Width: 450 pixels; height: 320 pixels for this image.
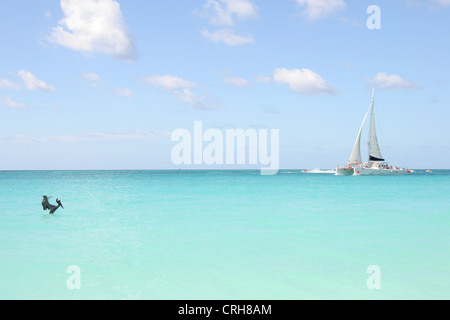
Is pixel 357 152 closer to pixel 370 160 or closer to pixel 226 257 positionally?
pixel 370 160

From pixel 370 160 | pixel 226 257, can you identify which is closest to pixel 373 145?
pixel 370 160

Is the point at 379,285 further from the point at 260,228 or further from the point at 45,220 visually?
the point at 45,220

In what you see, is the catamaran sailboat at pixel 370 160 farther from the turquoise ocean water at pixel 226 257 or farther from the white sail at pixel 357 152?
the turquoise ocean water at pixel 226 257

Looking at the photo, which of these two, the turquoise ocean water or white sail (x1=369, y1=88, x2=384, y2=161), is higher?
white sail (x1=369, y1=88, x2=384, y2=161)

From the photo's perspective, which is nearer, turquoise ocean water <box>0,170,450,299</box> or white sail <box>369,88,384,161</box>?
turquoise ocean water <box>0,170,450,299</box>

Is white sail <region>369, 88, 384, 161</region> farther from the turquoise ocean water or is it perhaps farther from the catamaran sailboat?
the turquoise ocean water

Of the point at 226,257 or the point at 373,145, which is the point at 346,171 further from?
the point at 226,257

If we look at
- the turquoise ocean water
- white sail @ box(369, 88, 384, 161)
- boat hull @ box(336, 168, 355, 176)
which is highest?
white sail @ box(369, 88, 384, 161)

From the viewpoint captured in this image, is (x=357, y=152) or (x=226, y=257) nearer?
(x=226, y=257)

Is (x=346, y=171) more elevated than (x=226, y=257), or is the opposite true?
(x=346, y=171)

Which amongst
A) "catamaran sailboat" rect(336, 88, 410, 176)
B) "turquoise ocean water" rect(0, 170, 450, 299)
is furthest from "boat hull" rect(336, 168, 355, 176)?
"turquoise ocean water" rect(0, 170, 450, 299)

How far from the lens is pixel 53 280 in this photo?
29.0 ft
